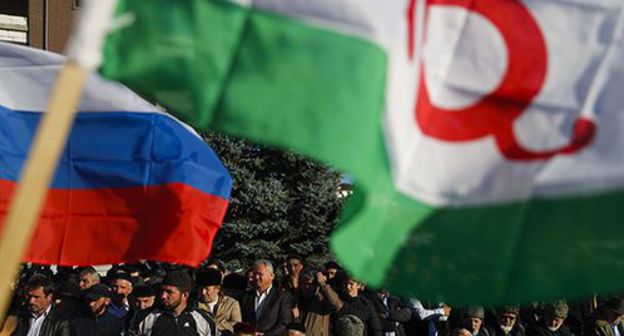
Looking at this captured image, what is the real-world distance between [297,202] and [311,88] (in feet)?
61.0

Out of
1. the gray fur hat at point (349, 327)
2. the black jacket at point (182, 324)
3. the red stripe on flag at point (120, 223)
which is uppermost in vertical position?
the red stripe on flag at point (120, 223)

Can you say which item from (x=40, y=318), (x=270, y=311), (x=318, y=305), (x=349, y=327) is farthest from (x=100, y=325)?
(x=349, y=327)

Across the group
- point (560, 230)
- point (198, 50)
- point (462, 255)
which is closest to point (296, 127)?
point (198, 50)

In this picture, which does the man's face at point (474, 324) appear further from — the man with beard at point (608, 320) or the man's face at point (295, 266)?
the man's face at point (295, 266)

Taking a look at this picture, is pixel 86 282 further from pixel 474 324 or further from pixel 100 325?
pixel 474 324

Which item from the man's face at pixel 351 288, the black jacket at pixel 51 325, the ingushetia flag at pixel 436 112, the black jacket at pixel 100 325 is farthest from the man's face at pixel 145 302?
the ingushetia flag at pixel 436 112

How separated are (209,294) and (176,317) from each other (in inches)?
52.9

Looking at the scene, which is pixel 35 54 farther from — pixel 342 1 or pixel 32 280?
pixel 32 280

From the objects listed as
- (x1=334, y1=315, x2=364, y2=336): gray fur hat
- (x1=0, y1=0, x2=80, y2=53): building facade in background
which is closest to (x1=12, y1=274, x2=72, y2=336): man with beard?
(x1=334, y1=315, x2=364, y2=336): gray fur hat

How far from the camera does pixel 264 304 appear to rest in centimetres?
1074

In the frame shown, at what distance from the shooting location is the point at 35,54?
6.66 m

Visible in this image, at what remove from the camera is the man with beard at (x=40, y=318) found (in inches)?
385

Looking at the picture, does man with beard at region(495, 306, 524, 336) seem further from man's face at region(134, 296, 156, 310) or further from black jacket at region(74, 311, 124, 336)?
black jacket at region(74, 311, 124, 336)

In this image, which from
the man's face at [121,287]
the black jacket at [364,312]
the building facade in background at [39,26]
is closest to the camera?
the black jacket at [364,312]
